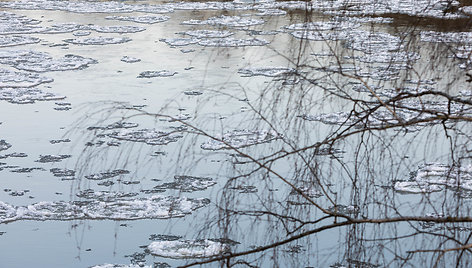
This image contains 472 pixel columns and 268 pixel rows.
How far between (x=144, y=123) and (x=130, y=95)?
859 mm

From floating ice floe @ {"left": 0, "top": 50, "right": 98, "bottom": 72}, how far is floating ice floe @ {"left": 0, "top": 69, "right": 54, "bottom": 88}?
18 centimetres

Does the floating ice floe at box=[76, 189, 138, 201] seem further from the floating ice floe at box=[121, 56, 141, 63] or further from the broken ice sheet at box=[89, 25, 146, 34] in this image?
the broken ice sheet at box=[89, 25, 146, 34]

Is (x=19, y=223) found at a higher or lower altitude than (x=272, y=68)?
lower

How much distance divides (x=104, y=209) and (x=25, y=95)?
2977 millimetres

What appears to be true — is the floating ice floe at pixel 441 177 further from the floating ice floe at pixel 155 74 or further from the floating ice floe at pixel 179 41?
the floating ice floe at pixel 179 41

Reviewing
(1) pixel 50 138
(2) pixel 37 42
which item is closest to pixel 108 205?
(1) pixel 50 138

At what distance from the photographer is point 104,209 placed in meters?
4.42

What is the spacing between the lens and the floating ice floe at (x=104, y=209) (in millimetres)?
4344

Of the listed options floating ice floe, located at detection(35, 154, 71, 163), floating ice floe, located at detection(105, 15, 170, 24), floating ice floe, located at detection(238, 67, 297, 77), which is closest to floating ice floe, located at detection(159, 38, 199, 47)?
floating ice floe, located at detection(105, 15, 170, 24)

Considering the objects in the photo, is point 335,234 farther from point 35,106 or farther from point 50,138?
point 35,106

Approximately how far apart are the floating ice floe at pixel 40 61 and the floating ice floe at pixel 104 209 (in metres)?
3.82

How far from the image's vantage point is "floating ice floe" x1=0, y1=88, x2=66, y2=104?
272 inches

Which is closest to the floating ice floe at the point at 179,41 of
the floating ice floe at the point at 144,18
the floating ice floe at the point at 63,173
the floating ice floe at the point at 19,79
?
the floating ice floe at the point at 144,18

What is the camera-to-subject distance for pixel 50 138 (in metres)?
5.73
